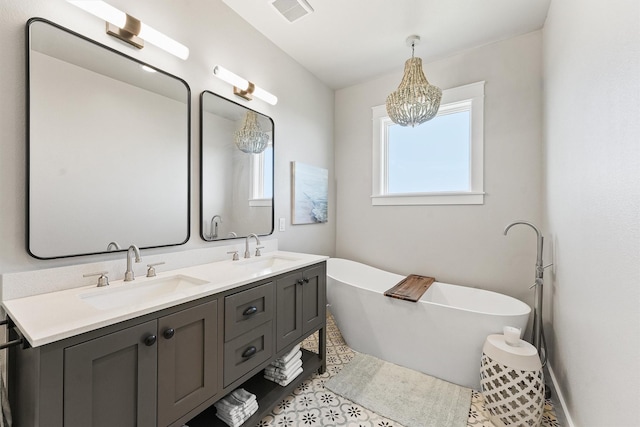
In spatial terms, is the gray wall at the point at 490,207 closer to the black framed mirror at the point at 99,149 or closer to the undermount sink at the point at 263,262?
the undermount sink at the point at 263,262

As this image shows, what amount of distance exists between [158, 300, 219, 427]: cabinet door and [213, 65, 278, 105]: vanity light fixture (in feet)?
4.81

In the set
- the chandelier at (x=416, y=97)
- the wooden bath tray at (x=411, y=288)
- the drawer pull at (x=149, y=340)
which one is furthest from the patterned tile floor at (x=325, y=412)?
the chandelier at (x=416, y=97)

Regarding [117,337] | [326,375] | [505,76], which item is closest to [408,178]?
[505,76]

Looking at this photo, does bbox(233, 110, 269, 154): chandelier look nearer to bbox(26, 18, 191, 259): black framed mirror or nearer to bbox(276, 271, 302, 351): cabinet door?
bbox(26, 18, 191, 259): black framed mirror

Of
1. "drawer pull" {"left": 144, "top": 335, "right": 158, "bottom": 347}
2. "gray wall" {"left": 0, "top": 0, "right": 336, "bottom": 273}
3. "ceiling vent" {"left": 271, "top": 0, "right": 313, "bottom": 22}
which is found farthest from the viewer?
"ceiling vent" {"left": 271, "top": 0, "right": 313, "bottom": 22}

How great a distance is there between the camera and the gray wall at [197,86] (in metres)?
1.06

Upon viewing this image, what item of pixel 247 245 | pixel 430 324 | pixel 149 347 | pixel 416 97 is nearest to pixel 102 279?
pixel 149 347

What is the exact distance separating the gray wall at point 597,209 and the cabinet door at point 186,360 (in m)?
1.46

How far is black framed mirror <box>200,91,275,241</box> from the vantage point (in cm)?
177

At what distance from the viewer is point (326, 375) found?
6.34ft

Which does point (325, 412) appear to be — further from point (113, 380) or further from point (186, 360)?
point (113, 380)

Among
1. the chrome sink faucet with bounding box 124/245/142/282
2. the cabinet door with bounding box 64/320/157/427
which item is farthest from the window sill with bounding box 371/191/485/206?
the cabinet door with bounding box 64/320/157/427

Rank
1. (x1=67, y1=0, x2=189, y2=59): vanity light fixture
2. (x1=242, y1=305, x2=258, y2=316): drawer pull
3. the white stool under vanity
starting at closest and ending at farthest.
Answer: the white stool under vanity < (x1=67, y1=0, x2=189, y2=59): vanity light fixture < (x1=242, y1=305, x2=258, y2=316): drawer pull

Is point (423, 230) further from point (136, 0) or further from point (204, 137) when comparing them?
point (136, 0)
